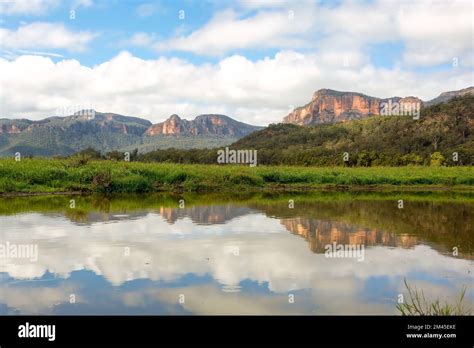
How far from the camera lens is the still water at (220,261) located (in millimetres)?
7484

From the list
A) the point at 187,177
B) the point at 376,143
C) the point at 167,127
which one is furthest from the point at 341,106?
the point at 187,177

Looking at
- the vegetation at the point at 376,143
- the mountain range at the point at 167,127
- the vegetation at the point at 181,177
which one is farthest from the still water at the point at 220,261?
the mountain range at the point at 167,127

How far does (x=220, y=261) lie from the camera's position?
1013 centimetres

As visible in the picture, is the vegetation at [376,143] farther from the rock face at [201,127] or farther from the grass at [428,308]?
the rock face at [201,127]

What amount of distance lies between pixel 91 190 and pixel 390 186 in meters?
22.1

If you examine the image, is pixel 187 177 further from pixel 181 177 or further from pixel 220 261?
pixel 220 261

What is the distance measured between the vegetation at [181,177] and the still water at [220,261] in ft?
18.6

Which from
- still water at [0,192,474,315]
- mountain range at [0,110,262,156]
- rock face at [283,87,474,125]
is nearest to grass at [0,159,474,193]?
still water at [0,192,474,315]

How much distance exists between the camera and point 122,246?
37.3 ft

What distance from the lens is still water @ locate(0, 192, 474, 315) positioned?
24.6 ft

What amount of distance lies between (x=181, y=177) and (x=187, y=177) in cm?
36
